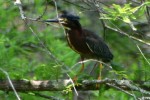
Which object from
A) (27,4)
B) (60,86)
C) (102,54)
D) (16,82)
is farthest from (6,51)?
(27,4)

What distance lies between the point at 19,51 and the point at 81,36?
2.58 feet

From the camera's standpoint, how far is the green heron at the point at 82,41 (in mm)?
4707

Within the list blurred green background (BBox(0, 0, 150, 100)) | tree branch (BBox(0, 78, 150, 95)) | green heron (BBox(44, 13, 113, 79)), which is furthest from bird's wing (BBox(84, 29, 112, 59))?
tree branch (BBox(0, 78, 150, 95))

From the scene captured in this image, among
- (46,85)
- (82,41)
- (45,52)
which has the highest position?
(82,41)

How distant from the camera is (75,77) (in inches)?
179

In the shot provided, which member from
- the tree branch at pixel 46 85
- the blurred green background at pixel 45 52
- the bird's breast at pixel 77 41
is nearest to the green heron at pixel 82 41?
the bird's breast at pixel 77 41

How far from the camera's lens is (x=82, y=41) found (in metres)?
4.83

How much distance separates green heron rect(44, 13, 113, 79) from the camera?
15.4 feet

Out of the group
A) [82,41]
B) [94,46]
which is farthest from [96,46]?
[82,41]

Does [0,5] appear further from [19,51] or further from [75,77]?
[75,77]

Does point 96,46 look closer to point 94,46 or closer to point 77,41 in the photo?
point 94,46

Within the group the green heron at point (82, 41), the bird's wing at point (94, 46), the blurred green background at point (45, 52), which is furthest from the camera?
the bird's wing at point (94, 46)

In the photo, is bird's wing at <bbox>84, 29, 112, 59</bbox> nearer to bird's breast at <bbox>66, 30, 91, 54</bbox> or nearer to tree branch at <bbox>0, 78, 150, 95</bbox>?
bird's breast at <bbox>66, 30, 91, 54</bbox>

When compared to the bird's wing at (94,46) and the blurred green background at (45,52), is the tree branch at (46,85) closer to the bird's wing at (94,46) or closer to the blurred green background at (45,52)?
the blurred green background at (45,52)
